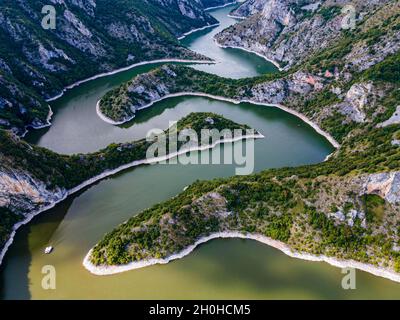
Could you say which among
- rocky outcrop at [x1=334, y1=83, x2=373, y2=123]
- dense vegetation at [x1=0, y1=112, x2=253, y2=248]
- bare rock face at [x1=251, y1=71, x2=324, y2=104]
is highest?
bare rock face at [x1=251, y1=71, x2=324, y2=104]

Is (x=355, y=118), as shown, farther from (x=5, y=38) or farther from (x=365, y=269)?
(x=5, y=38)

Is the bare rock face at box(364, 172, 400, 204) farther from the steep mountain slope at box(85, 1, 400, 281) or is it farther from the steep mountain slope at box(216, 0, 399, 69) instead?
the steep mountain slope at box(216, 0, 399, 69)

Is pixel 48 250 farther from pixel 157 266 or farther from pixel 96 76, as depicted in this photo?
pixel 96 76

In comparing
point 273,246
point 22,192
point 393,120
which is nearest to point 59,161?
point 22,192

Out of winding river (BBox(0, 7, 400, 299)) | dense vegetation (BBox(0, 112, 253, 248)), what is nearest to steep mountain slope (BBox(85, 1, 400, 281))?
winding river (BBox(0, 7, 400, 299))

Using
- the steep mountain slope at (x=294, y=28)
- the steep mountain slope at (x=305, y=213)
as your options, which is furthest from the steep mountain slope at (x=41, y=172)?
the steep mountain slope at (x=294, y=28)

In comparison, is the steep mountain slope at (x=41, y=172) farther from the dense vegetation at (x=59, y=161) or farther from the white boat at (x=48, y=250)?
the white boat at (x=48, y=250)

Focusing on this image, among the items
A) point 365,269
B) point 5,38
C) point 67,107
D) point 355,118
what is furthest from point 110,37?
point 365,269
